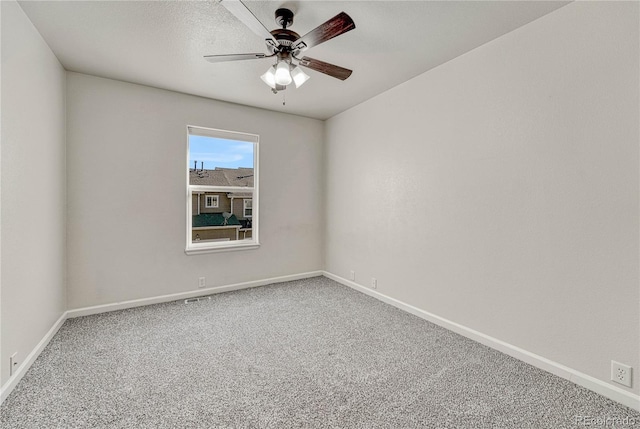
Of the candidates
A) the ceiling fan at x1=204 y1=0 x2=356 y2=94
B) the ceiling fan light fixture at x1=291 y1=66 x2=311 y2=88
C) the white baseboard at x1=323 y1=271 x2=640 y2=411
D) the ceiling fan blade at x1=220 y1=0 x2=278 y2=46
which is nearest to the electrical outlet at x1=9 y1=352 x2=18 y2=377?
the ceiling fan at x1=204 y1=0 x2=356 y2=94

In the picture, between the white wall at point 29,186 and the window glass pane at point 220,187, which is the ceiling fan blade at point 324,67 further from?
the window glass pane at point 220,187

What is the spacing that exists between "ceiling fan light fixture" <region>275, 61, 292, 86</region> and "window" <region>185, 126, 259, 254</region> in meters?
2.00

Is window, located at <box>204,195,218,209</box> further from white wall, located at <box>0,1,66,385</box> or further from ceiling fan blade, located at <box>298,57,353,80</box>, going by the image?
ceiling fan blade, located at <box>298,57,353,80</box>

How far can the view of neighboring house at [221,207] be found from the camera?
12.4 ft

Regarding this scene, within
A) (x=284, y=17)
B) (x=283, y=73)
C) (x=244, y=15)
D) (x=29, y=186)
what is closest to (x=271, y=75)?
(x=283, y=73)

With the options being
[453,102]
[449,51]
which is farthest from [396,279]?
[449,51]

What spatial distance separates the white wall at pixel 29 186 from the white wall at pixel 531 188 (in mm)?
3217

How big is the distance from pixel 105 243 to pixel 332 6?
Result: 126 inches

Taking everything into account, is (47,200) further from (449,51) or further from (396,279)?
(449,51)

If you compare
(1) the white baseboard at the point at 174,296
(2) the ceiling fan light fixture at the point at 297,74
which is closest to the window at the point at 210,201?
(1) the white baseboard at the point at 174,296

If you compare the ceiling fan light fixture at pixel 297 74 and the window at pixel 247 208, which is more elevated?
the ceiling fan light fixture at pixel 297 74

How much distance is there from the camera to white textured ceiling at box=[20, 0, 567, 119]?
1985mm

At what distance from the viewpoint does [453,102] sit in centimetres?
270

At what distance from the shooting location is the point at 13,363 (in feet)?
6.15
